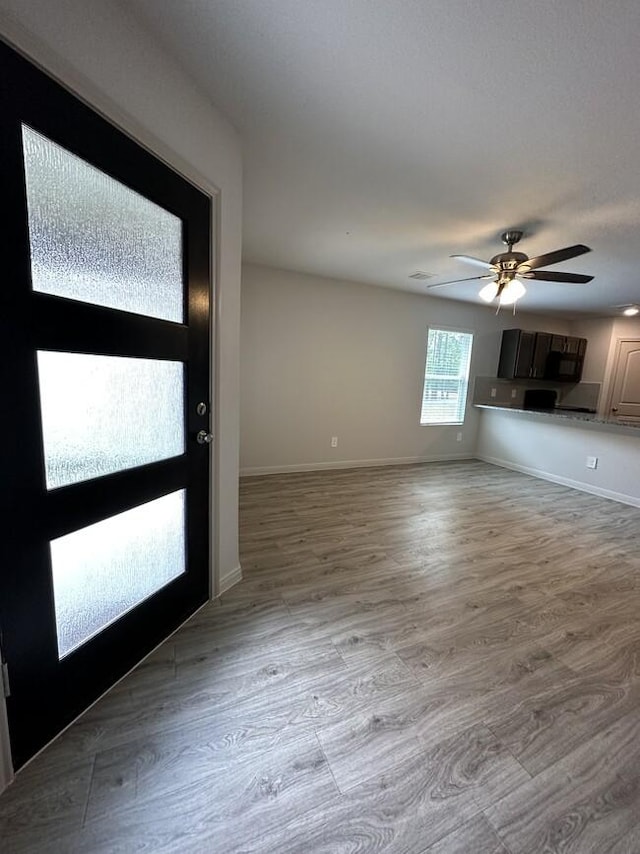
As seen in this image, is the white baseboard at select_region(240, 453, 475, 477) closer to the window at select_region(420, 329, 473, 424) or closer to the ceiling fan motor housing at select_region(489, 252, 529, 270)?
the window at select_region(420, 329, 473, 424)

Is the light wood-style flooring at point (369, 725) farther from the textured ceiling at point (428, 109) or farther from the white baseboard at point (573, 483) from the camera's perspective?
the textured ceiling at point (428, 109)

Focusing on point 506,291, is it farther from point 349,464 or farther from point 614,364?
point 614,364

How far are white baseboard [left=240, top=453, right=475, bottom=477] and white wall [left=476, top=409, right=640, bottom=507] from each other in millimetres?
577

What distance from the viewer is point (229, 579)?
204 centimetres

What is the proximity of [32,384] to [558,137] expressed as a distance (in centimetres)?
239

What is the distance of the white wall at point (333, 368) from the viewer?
159 inches

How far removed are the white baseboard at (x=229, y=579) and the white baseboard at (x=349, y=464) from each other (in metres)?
2.10

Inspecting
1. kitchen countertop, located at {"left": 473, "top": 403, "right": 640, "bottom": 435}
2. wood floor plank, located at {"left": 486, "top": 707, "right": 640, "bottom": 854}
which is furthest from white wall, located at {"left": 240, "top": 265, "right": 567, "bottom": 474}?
wood floor plank, located at {"left": 486, "top": 707, "right": 640, "bottom": 854}

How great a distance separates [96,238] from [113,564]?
Result: 120 centimetres

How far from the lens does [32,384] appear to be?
3.29ft

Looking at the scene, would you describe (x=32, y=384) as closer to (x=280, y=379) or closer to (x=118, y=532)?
(x=118, y=532)

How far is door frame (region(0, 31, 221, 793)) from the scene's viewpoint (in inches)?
37.1

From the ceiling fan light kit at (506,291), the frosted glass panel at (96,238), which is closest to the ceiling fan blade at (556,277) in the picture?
the ceiling fan light kit at (506,291)

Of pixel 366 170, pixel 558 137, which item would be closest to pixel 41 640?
pixel 366 170
